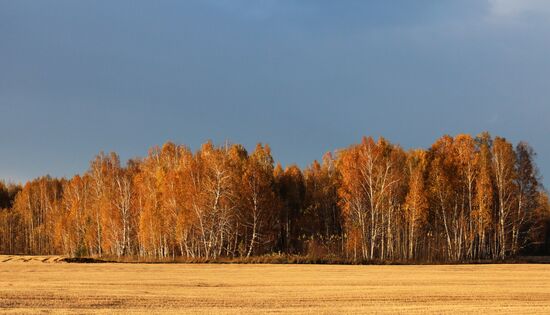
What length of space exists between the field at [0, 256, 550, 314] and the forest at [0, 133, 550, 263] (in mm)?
21161

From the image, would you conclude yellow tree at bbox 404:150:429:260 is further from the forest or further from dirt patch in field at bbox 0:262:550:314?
dirt patch in field at bbox 0:262:550:314

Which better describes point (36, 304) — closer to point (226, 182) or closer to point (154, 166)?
point (226, 182)

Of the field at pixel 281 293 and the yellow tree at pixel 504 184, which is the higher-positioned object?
the yellow tree at pixel 504 184

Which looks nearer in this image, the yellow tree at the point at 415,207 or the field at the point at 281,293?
the field at the point at 281,293

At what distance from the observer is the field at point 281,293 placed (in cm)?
2412

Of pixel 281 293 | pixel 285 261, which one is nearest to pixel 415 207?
→ pixel 285 261

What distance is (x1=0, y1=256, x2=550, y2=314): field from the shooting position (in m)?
24.1

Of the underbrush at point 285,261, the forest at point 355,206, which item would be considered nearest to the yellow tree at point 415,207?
the forest at point 355,206

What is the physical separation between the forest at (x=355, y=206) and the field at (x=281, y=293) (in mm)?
21161

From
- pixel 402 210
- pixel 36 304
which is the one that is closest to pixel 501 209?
pixel 402 210

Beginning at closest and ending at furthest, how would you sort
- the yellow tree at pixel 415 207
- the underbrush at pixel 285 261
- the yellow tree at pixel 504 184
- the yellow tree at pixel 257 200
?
1. the underbrush at pixel 285 261
2. the yellow tree at pixel 415 207
3. the yellow tree at pixel 504 184
4. the yellow tree at pixel 257 200

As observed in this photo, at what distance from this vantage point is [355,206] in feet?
223

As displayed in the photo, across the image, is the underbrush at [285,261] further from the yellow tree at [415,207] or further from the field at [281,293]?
the field at [281,293]

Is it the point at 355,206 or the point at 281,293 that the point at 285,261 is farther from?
the point at 281,293
